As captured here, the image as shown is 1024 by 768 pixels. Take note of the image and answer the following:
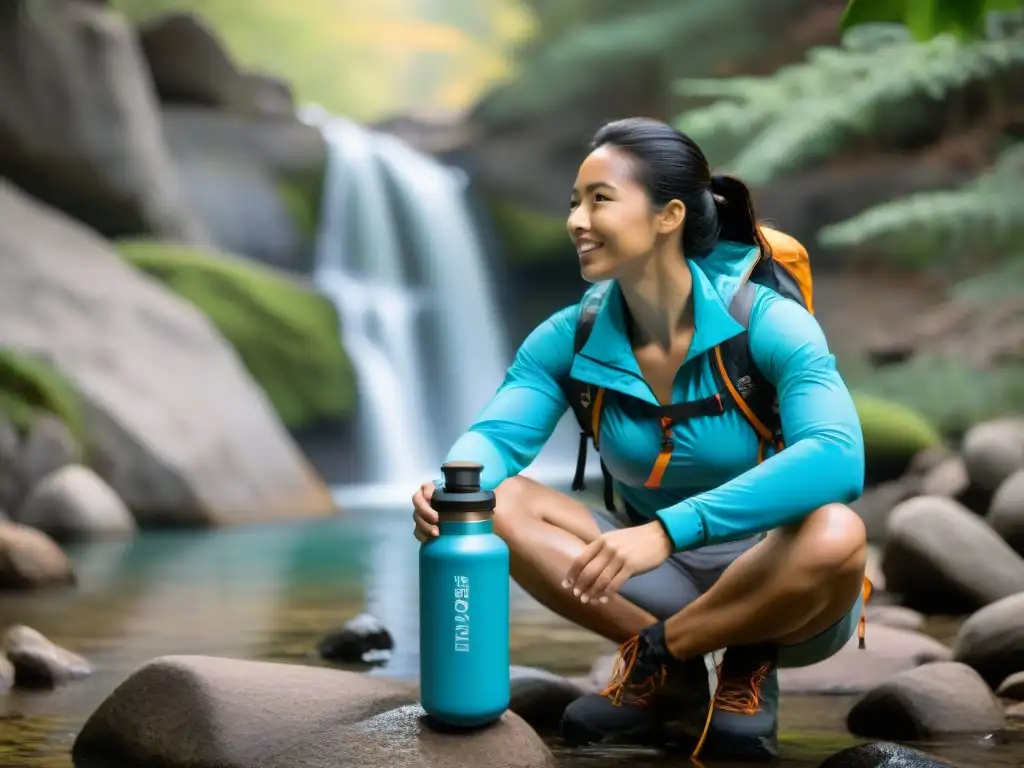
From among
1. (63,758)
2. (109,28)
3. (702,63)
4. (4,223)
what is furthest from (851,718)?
(702,63)

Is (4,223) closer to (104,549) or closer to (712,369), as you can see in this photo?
(104,549)

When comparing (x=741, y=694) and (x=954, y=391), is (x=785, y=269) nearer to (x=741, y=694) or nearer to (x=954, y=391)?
(x=741, y=694)

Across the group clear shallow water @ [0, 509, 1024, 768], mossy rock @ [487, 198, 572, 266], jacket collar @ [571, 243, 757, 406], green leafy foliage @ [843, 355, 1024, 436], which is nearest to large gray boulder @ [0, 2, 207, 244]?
mossy rock @ [487, 198, 572, 266]

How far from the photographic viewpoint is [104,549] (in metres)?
7.46

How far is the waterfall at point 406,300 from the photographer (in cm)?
1273

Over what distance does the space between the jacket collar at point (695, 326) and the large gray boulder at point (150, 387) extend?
6.89 metres

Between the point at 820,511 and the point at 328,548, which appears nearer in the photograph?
the point at 820,511

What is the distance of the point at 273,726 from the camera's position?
98.6 inches

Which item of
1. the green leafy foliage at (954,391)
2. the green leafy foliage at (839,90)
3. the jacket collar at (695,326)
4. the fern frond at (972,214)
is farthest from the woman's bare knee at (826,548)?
the green leafy foliage at (839,90)

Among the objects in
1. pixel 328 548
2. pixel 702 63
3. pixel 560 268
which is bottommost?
pixel 328 548

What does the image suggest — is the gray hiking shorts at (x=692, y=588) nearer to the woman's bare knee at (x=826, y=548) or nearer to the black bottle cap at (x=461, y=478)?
the woman's bare knee at (x=826, y=548)

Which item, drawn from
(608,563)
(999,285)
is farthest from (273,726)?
(999,285)

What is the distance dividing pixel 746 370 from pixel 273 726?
107cm

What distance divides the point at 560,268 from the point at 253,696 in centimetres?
1282
